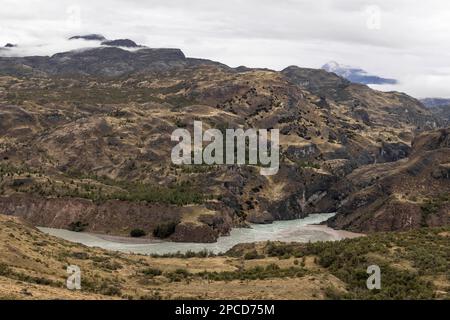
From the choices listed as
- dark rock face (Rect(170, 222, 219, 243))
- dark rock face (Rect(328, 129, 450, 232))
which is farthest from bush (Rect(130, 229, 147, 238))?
dark rock face (Rect(328, 129, 450, 232))

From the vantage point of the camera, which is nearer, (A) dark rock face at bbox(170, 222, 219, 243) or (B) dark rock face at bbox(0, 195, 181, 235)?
(A) dark rock face at bbox(170, 222, 219, 243)

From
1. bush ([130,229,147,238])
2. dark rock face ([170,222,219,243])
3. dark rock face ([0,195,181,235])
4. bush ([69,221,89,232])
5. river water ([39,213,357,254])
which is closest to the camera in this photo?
river water ([39,213,357,254])

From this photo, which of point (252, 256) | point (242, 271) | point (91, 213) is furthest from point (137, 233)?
point (242, 271)

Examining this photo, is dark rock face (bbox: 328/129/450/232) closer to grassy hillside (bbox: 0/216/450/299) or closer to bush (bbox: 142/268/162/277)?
grassy hillside (bbox: 0/216/450/299)

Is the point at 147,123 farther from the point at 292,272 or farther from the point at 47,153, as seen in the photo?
the point at 292,272
